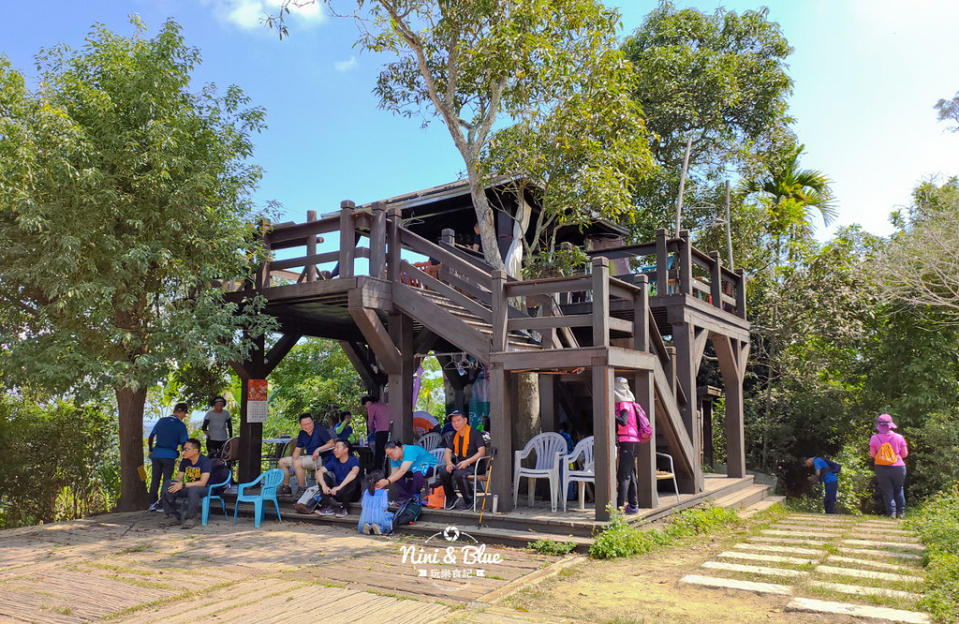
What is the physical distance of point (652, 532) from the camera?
24.3 feet

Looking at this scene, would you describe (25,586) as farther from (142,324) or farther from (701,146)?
(701,146)

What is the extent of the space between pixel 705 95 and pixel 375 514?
14.9 metres

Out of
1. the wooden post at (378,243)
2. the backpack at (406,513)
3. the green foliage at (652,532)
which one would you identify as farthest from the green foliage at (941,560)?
the wooden post at (378,243)

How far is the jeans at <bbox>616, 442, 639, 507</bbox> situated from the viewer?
26.1 ft

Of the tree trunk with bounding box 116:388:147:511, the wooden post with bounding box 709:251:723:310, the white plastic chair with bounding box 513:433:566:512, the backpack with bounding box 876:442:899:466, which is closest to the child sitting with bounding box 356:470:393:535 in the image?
the white plastic chair with bounding box 513:433:566:512

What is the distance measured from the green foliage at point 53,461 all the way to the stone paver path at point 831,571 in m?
8.56

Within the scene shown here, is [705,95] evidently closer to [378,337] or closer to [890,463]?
[890,463]

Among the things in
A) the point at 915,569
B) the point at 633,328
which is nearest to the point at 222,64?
the point at 633,328

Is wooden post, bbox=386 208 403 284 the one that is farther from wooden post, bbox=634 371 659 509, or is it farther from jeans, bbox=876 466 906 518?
jeans, bbox=876 466 906 518

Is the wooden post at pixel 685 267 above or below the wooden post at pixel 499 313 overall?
above

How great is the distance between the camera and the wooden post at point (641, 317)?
863 centimetres

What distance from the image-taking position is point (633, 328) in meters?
8.73

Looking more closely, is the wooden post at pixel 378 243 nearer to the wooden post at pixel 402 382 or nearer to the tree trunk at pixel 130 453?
the wooden post at pixel 402 382

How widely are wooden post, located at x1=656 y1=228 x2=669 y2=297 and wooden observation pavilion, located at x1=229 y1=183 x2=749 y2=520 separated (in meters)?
0.02
